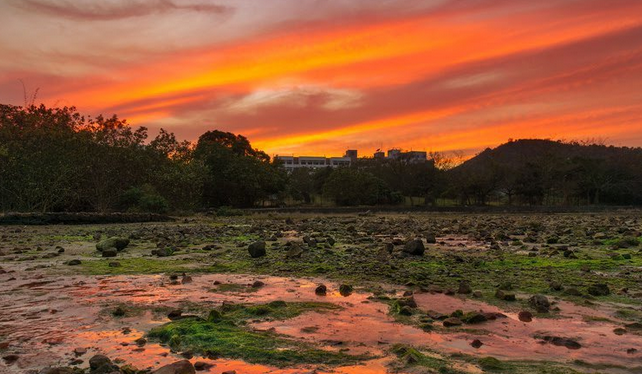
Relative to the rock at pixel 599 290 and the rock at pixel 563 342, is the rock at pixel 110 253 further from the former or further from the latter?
the rock at pixel 599 290

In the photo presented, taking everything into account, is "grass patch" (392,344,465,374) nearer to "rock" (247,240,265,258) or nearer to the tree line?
"rock" (247,240,265,258)

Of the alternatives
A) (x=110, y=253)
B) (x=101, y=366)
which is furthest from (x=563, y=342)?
(x=110, y=253)

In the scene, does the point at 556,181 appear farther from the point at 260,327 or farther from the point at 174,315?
the point at 174,315

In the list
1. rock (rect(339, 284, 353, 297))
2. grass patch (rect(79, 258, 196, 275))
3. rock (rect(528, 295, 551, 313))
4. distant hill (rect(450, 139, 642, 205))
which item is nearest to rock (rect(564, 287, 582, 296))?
rock (rect(528, 295, 551, 313))

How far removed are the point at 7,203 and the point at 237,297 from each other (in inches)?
1347

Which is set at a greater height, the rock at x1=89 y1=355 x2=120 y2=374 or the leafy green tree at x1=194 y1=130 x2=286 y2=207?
the leafy green tree at x1=194 y1=130 x2=286 y2=207

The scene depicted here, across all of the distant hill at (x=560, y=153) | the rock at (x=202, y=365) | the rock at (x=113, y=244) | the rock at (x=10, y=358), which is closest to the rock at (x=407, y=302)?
the rock at (x=202, y=365)

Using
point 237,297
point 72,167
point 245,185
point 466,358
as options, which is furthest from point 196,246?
point 245,185

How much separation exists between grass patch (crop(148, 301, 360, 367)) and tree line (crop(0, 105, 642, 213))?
3170cm

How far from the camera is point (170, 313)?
5.59 m

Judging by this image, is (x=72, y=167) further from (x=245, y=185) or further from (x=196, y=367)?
(x=196, y=367)

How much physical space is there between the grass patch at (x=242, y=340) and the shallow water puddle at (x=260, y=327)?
16 centimetres

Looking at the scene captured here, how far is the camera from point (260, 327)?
5191 millimetres

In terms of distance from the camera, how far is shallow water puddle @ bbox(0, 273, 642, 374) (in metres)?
4.17
